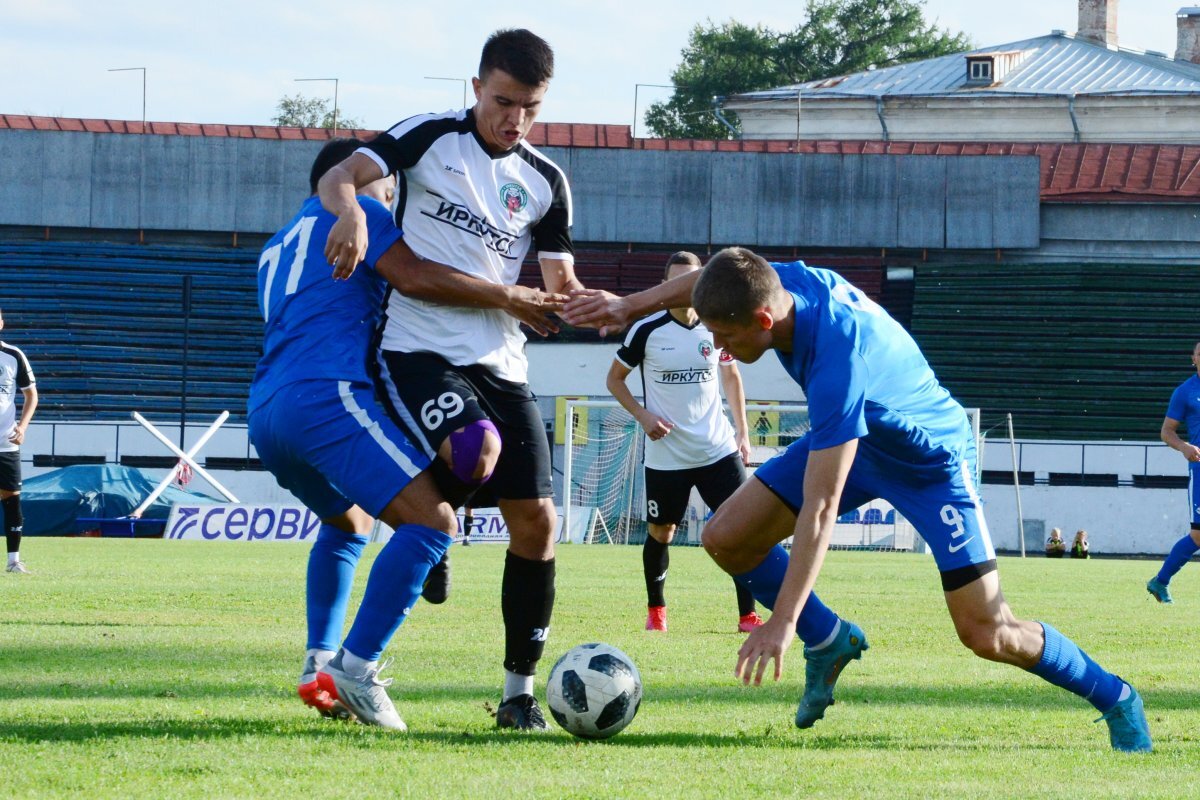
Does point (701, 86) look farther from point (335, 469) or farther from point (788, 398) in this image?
point (335, 469)

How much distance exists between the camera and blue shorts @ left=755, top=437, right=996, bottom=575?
4.84 metres

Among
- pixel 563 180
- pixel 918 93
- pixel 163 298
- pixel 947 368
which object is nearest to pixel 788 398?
pixel 947 368

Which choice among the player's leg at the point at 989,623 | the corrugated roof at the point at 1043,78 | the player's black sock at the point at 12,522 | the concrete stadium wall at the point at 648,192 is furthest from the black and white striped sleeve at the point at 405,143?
the corrugated roof at the point at 1043,78

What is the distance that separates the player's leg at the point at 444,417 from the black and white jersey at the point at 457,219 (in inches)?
3.4

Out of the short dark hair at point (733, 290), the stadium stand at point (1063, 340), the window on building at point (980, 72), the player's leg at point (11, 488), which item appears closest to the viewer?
the short dark hair at point (733, 290)

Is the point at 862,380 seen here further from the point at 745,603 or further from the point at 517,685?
the point at 745,603

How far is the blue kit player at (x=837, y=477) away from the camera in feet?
14.1

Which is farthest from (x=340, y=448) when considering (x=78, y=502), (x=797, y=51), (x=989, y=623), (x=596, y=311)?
(x=797, y=51)

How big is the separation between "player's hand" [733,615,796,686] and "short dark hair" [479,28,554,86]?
2.04 metres

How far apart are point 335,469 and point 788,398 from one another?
31675 mm

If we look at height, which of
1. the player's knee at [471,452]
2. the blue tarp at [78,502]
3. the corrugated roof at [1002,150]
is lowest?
the blue tarp at [78,502]

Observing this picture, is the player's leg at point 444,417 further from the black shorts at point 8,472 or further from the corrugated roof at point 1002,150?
the corrugated roof at point 1002,150

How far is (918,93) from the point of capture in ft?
167

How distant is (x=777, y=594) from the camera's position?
5.25m
